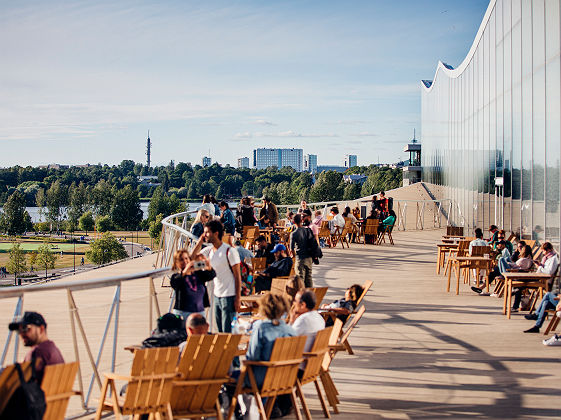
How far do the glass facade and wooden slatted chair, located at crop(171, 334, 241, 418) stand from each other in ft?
32.3

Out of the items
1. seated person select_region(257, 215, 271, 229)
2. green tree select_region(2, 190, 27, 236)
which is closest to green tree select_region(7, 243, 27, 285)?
green tree select_region(2, 190, 27, 236)

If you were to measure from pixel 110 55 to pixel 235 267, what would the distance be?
199 m

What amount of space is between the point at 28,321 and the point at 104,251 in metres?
151

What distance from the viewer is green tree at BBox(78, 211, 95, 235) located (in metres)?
190

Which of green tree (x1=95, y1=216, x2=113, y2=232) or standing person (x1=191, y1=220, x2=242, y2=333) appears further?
green tree (x1=95, y1=216, x2=113, y2=232)

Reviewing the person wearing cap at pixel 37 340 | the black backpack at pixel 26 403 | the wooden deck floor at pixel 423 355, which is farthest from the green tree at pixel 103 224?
the black backpack at pixel 26 403

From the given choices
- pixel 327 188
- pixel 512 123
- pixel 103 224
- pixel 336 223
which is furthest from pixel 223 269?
pixel 103 224

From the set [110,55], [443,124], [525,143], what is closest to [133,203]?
[110,55]

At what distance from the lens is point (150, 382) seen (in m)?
5.05

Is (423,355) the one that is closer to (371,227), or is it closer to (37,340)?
(37,340)

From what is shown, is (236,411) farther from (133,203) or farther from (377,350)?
(133,203)

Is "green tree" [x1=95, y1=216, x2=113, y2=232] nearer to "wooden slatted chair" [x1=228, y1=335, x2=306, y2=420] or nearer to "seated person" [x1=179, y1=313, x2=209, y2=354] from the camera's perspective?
"seated person" [x1=179, y1=313, x2=209, y2=354]

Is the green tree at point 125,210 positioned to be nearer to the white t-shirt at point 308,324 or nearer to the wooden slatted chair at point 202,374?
the white t-shirt at point 308,324

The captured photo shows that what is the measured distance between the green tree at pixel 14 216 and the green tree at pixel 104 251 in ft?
148
